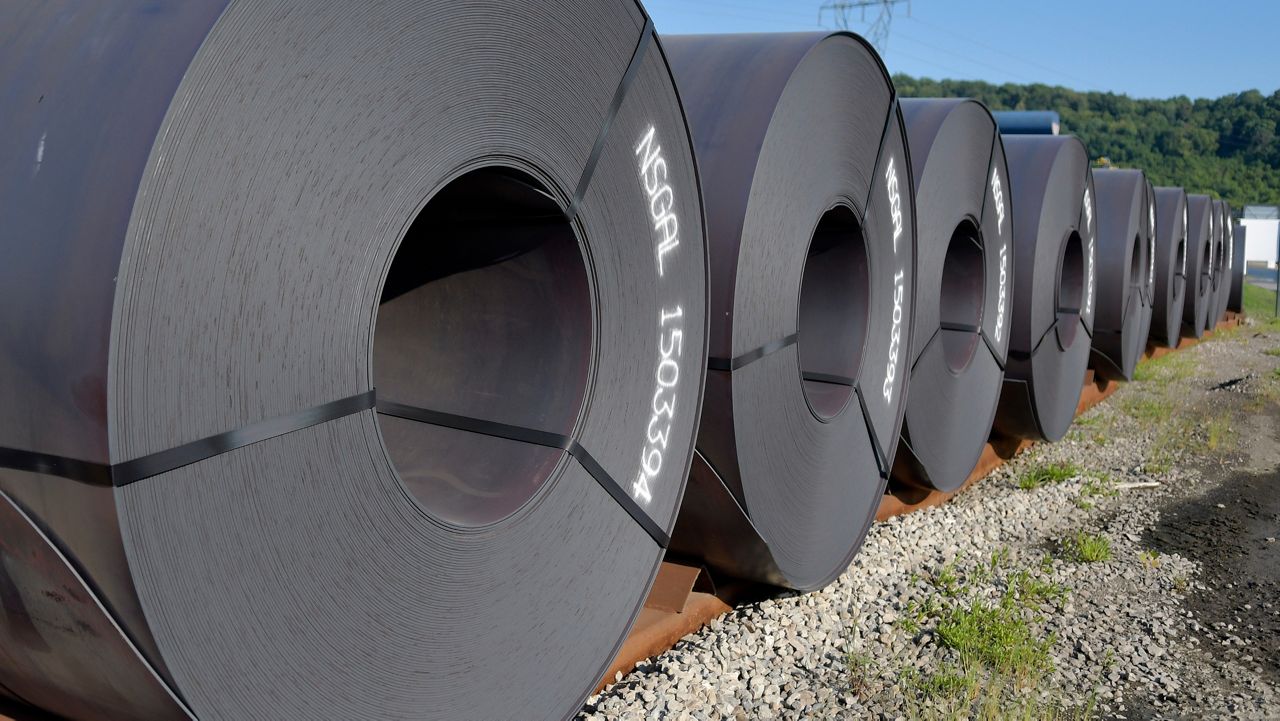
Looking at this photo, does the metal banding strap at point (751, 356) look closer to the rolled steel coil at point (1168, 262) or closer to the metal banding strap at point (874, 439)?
the metal banding strap at point (874, 439)

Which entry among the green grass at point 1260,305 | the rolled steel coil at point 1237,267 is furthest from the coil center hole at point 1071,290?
the rolled steel coil at point 1237,267

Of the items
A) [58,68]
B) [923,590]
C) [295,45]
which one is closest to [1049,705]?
[923,590]

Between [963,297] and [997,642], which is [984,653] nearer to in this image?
[997,642]

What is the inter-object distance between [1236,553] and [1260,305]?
100 ft

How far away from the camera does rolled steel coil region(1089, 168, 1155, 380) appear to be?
30.2 feet

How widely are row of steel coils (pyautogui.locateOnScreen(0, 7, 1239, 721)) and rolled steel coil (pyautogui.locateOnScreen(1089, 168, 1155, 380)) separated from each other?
555 centimetres

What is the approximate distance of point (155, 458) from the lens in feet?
4.87

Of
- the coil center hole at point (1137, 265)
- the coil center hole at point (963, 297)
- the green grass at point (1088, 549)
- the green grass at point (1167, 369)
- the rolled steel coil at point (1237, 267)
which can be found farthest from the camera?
the rolled steel coil at point (1237, 267)

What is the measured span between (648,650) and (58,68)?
2356 mm

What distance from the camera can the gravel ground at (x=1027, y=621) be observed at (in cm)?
325

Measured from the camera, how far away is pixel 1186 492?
6793mm

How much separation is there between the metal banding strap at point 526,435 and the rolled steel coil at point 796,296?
51 centimetres

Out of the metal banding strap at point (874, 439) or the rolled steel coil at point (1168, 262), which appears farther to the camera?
the rolled steel coil at point (1168, 262)

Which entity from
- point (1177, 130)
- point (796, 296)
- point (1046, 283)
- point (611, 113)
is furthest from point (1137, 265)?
point (1177, 130)
